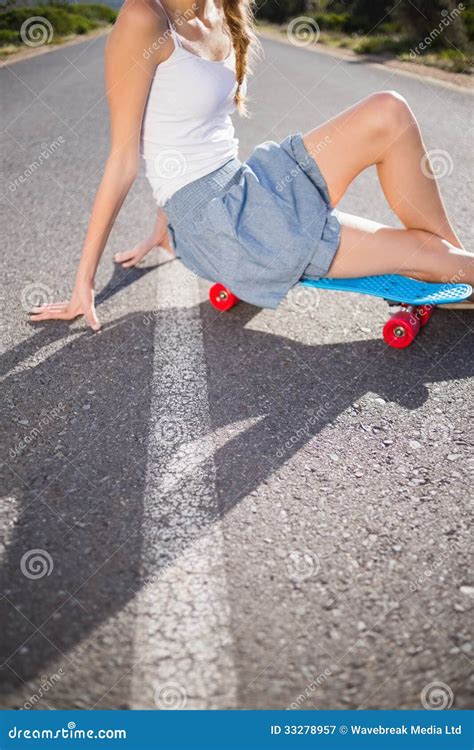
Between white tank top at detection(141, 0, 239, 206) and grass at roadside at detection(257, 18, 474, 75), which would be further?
grass at roadside at detection(257, 18, 474, 75)

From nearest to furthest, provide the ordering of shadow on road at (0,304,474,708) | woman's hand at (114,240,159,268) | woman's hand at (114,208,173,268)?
shadow on road at (0,304,474,708) → woman's hand at (114,208,173,268) → woman's hand at (114,240,159,268)

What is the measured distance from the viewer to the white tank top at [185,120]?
2656 mm

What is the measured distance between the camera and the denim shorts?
268 centimetres

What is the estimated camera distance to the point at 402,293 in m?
2.78

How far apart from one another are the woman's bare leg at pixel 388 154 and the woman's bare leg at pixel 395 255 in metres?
0.07

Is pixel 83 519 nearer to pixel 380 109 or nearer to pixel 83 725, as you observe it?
pixel 83 725

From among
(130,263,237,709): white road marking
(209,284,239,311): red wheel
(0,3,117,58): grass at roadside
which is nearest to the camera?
(130,263,237,709): white road marking

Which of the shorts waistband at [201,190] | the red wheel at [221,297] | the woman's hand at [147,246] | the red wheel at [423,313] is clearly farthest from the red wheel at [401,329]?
the woman's hand at [147,246]

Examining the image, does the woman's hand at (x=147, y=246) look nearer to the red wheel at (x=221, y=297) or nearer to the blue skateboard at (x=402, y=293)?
the red wheel at (x=221, y=297)

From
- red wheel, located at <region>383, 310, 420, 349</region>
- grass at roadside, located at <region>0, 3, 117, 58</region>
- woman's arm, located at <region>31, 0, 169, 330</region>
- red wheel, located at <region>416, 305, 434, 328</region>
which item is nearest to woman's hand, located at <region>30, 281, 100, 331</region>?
woman's arm, located at <region>31, 0, 169, 330</region>

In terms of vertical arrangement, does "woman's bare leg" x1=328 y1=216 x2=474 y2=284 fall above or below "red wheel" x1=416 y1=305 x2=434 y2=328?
above

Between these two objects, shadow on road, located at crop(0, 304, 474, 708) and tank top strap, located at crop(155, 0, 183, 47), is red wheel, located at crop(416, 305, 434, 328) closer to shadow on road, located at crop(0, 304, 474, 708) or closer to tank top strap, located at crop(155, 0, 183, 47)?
shadow on road, located at crop(0, 304, 474, 708)

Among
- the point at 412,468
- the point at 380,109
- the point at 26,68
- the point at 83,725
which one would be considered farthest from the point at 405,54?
the point at 83,725

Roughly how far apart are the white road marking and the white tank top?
78 centimetres
